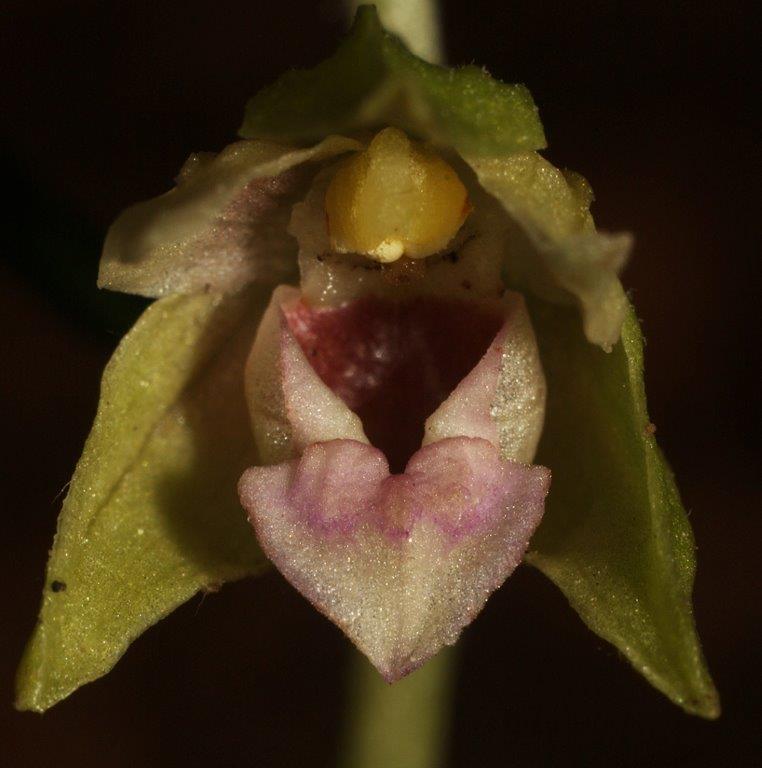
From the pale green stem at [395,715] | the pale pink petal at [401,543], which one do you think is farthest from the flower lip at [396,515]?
the pale green stem at [395,715]

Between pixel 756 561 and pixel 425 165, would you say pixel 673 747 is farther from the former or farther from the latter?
pixel 425 165

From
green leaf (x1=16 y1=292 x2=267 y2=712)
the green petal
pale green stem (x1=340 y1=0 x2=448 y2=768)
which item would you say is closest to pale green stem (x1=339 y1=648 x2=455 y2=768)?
pale green stem (x1=340 y1=0 x2=448 y2=768)

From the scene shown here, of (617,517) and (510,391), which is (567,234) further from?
(617,517)

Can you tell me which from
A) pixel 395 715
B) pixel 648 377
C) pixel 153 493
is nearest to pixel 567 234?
pixel 153 493

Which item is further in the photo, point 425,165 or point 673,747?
point 673,747

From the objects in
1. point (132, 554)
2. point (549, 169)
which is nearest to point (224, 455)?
point (132, 554)

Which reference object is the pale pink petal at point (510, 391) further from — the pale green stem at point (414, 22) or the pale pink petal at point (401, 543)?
the pale green stem at point (414, 22)
